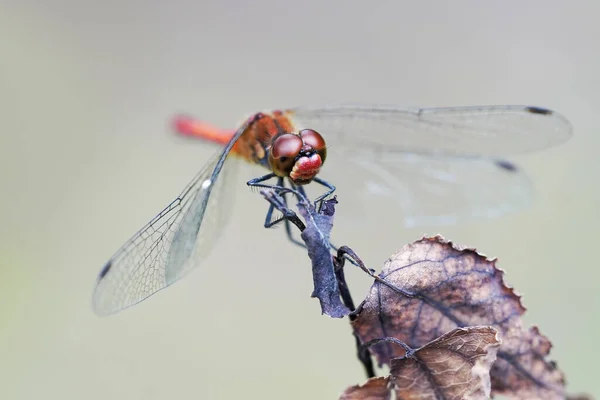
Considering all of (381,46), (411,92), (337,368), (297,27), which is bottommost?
(337,368)

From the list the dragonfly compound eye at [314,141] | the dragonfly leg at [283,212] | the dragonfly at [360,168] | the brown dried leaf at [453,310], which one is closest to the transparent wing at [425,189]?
→ the dragonfly at [360,168]

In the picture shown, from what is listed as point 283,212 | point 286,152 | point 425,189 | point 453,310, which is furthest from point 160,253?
point 425,189

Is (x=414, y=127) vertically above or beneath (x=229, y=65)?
beneath

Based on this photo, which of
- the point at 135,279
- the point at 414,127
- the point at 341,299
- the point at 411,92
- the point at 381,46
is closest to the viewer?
the point at 341,299

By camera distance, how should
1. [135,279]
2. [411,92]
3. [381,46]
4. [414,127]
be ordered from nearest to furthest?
[135,279] → [414,127] → [411,92] → [381,46]

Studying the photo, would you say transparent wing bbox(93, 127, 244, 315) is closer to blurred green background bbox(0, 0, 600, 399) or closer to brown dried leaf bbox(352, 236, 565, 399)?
blurred green background bbox(0, 0, 600, 399)

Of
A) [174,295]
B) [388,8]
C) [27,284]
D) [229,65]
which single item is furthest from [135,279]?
[388,8]

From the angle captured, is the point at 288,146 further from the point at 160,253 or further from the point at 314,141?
the point at 160,253

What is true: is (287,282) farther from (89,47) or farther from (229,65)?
(89,47)

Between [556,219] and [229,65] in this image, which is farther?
[229,65]
